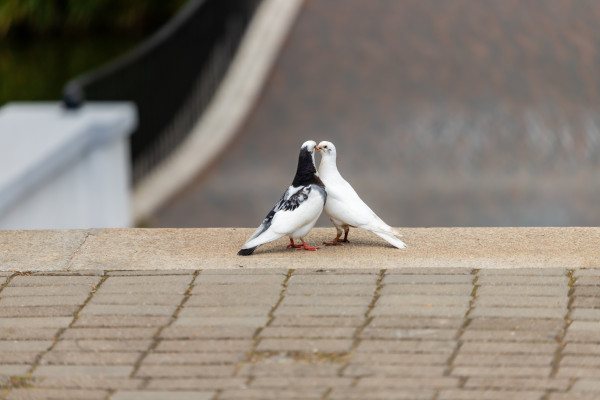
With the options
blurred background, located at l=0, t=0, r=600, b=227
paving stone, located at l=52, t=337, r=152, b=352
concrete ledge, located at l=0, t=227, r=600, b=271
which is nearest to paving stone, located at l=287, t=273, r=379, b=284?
concrete ledge, located at l=0, t=227, r=600, b=271

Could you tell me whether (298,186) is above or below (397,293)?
above

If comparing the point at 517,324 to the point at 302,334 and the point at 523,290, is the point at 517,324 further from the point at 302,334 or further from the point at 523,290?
the point at 302,334

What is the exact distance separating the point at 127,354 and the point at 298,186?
133 centimetres

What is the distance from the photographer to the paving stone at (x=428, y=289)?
4664mm

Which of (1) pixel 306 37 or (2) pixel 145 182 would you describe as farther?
(1) pixel 306 37

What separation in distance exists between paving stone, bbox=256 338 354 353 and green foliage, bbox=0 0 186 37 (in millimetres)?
17305

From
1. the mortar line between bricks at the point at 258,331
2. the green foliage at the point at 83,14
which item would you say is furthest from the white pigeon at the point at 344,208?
the green foliage at the point at 83,14

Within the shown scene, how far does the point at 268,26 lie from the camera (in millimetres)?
14195

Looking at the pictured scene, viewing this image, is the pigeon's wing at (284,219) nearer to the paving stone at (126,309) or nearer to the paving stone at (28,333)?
the paving stone at (126,309)

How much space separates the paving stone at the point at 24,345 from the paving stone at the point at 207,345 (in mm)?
439

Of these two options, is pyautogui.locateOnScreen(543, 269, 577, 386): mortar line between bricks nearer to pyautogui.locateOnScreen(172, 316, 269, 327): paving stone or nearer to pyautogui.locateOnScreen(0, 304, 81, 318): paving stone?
pyautogui.locateOnScreen(172, 316, 269, 327): paving stone

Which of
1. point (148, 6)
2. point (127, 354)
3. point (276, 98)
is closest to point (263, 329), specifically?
point (127, 354)

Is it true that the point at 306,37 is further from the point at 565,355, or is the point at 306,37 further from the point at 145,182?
the point at 565,355

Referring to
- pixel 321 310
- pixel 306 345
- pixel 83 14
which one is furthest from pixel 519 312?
pixel 83 14
